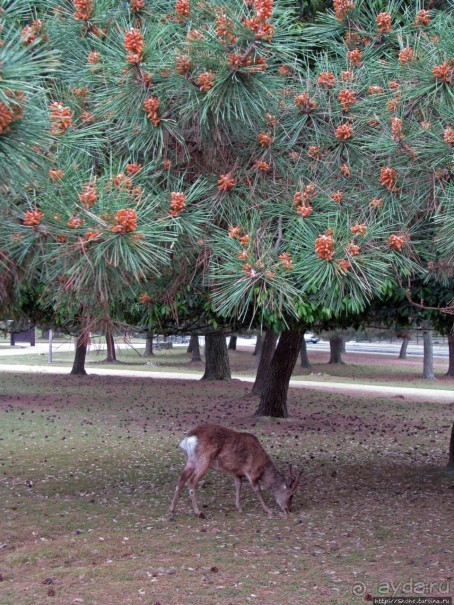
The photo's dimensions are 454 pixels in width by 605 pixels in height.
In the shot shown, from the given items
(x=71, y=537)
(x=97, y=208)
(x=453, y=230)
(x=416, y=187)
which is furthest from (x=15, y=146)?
(x=71, y=537)

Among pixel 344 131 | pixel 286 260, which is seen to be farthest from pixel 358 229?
pixel 344 131

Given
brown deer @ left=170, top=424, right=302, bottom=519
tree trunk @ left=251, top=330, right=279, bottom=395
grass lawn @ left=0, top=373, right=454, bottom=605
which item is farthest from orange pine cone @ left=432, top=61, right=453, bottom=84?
tree trunk @ left=251, top=330, right=279, bottom=395

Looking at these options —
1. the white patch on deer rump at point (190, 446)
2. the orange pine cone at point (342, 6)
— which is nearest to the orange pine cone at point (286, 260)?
the orange pine cone at point (342, 6)

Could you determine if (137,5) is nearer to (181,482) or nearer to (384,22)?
(384,22)

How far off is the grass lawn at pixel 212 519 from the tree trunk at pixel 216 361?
7.44 meters

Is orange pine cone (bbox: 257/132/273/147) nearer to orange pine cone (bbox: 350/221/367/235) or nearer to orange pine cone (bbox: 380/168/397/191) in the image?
orange pine cone (bbox: 380/168/397/191)

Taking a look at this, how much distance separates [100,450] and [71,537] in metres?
4.54

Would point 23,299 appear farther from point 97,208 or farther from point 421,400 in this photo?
point 421,400

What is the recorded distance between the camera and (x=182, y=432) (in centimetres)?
1311

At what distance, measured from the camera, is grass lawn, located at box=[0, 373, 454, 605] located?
5.46 metres

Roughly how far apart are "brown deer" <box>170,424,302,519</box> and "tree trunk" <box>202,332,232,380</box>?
1424 cm

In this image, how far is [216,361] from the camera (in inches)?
883

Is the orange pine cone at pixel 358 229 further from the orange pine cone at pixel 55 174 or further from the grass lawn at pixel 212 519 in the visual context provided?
the grass lawn at pixel 212 519

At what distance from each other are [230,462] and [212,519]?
1.84 feet
